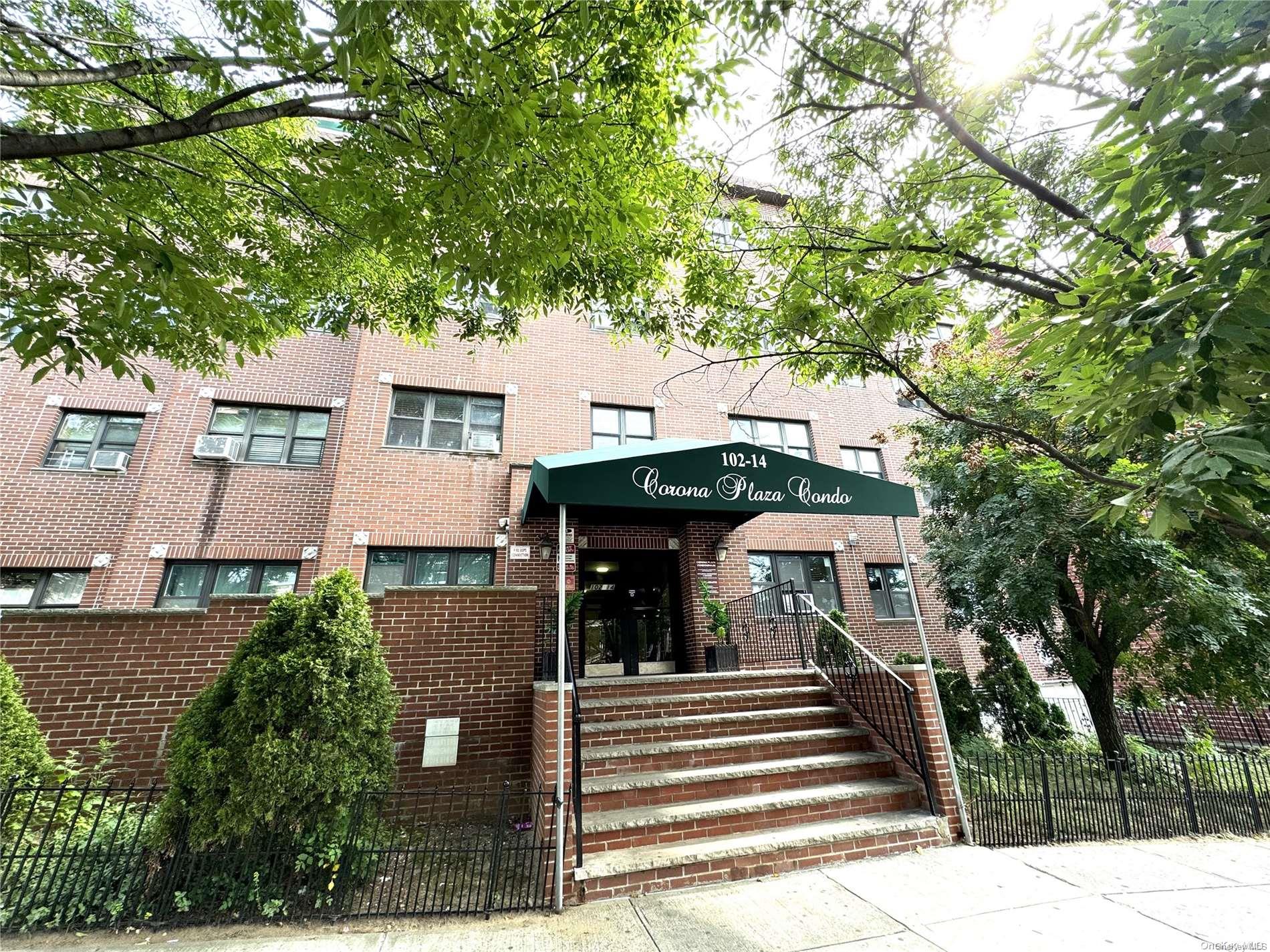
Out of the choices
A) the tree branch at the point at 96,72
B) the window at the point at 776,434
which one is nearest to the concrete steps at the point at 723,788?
the tree branch at the point at 96,72

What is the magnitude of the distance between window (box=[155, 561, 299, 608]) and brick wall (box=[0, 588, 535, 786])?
3.00 metres

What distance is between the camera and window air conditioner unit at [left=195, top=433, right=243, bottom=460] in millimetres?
8344

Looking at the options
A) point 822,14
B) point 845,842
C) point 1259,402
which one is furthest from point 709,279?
point 845,842

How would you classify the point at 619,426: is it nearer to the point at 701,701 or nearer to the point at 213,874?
the point at 701,701

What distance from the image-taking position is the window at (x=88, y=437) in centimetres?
825

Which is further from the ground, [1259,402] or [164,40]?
[164,40]

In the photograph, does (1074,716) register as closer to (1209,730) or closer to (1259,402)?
(1209,730)

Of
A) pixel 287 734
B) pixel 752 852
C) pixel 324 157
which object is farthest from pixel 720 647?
pixel 324 157

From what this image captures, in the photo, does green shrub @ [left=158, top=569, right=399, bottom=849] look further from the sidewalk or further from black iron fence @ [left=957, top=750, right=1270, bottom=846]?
black iron fence @ [left=957, top=750, right=1270, bottom=846]

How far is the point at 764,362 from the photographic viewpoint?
10.8m

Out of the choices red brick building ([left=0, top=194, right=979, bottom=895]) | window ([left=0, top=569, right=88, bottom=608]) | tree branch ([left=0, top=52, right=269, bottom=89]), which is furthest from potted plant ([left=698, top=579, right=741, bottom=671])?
window ([left=0, top=569, right=88, bottom=608])

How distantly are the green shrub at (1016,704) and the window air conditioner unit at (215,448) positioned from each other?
545 inches

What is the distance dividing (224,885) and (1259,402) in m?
7.28

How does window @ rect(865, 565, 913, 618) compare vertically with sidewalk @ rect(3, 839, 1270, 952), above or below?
above
